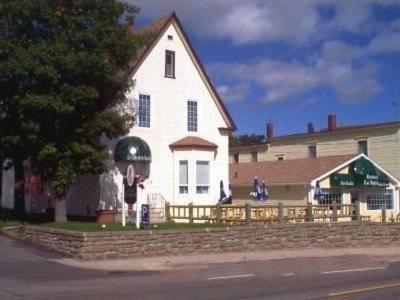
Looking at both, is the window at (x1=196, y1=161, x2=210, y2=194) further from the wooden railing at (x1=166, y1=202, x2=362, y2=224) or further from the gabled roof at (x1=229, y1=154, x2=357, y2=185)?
the gabled roof at (x1=229, y1=154, x2=357, y2=185)

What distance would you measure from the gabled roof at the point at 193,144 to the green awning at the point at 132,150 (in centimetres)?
193

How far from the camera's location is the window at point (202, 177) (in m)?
33.9

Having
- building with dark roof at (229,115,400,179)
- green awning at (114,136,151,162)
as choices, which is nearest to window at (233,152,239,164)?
building with dark roof at (229,115,400,179)

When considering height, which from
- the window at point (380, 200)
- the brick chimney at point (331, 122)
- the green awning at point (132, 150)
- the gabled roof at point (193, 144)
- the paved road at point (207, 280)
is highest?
the brick chimney at point (331, 122)

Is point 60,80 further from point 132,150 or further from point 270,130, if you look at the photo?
point 270,130

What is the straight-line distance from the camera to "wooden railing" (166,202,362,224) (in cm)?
2798

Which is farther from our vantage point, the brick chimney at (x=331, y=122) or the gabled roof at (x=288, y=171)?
the brick chimney at (x=331, y=122)

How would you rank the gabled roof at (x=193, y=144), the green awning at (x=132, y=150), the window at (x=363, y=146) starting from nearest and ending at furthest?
the green awning at (x=132, y=150), the gabled roof at (x=193, y=144), the window at (x=363, y=146)

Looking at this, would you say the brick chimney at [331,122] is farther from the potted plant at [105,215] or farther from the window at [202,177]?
the potted plant at [105,215]

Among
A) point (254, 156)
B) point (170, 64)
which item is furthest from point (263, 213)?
point (254, 156)

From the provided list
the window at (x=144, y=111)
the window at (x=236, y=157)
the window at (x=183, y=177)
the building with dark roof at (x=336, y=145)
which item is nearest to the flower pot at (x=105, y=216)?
the window at (x=183, y=177)

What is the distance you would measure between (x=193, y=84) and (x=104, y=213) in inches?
354

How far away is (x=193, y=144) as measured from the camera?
33.6 m

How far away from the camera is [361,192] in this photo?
41.5 metres
